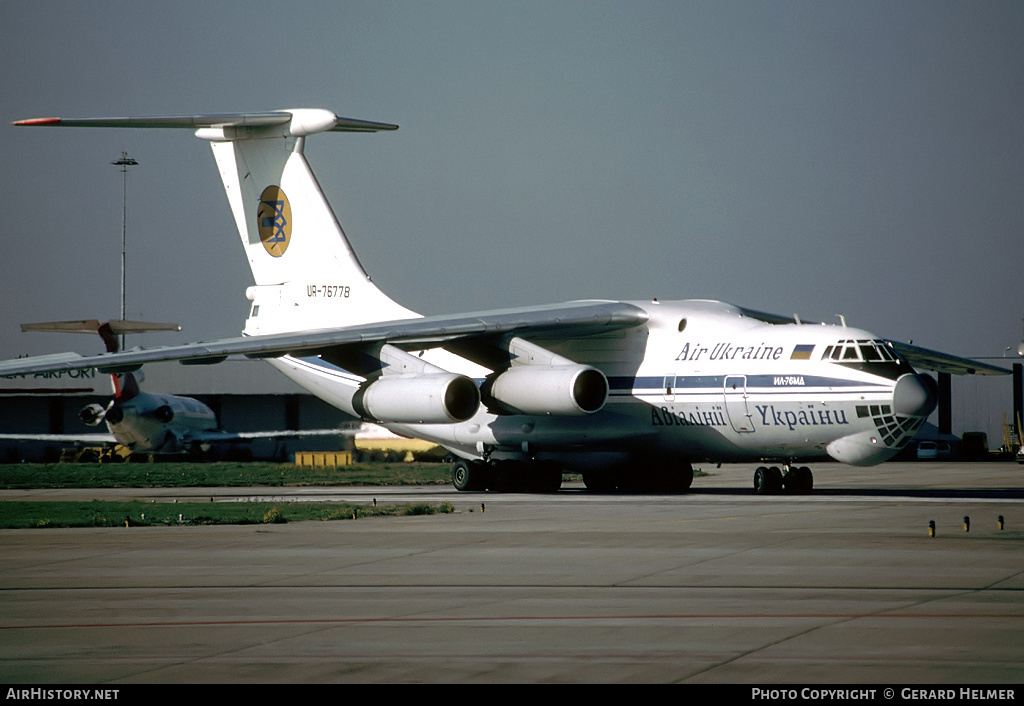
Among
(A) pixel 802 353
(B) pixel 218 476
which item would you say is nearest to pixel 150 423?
(B) pixel 218 476

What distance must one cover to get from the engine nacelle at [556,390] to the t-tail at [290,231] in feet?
15.6

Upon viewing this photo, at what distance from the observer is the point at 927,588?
9.82 meters

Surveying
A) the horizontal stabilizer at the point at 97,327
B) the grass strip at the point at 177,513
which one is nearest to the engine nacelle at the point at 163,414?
the horizontal stabilizer at the point at 97,327

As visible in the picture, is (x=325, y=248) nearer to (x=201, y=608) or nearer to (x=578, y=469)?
(x=578, y=469)

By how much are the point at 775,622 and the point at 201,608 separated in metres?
4.03

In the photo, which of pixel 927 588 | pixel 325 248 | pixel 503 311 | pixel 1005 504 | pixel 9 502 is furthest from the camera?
pixel 325 248

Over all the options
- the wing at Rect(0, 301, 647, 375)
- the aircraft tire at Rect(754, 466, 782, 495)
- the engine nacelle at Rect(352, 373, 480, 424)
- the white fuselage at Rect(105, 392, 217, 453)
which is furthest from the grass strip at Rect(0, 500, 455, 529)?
the white fuselage at Rect(105, 392, 217, 453)

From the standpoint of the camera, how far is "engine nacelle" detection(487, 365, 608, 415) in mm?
22781

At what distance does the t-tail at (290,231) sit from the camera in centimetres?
2750

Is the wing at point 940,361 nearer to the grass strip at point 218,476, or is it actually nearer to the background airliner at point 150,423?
the grass strip at point 218,476

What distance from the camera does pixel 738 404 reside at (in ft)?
73.1

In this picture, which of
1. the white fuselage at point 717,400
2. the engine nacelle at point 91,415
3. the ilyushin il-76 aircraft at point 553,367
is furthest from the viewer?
the engine nacelle at point 91,415

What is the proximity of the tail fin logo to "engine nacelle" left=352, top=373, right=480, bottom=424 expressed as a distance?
17.8ft

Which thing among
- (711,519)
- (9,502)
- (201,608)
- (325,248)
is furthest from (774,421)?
(201,608)
